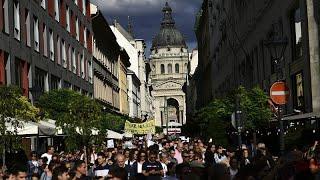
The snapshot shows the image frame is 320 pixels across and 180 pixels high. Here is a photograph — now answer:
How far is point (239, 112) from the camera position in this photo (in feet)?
70.9

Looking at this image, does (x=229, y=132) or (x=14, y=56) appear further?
(x=229, y=132)

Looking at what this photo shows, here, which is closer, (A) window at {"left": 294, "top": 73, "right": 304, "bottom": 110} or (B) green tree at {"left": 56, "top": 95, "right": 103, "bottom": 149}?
(B) green tree at {"left": 56, "top": 95, "right": 103, "bottom": 149}

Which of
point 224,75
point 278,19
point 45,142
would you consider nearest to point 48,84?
point 45,142

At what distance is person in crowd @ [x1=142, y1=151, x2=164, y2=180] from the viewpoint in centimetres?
1419

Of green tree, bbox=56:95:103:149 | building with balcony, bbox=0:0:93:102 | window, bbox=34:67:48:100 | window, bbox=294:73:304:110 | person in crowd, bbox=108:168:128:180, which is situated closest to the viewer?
person in crowd, bbox=108:168:128:180

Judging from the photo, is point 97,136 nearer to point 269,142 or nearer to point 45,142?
point 269,142

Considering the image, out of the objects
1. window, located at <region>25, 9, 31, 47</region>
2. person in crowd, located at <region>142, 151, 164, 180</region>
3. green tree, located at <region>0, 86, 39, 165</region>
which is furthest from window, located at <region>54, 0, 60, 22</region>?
person in crowd, located at <region>142, 151, 164, 180</region>

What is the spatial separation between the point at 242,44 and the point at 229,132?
12.6 meters

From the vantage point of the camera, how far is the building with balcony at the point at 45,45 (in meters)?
31.9

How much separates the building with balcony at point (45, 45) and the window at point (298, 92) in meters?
11.0

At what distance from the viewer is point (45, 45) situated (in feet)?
136

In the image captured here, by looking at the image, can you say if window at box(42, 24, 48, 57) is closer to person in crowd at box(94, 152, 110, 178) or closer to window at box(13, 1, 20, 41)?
window at box(13, 1, 20, 41)

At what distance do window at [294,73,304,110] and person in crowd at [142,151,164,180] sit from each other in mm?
15451

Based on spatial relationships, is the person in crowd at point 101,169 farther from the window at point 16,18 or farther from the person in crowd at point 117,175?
the window at point 16,18
